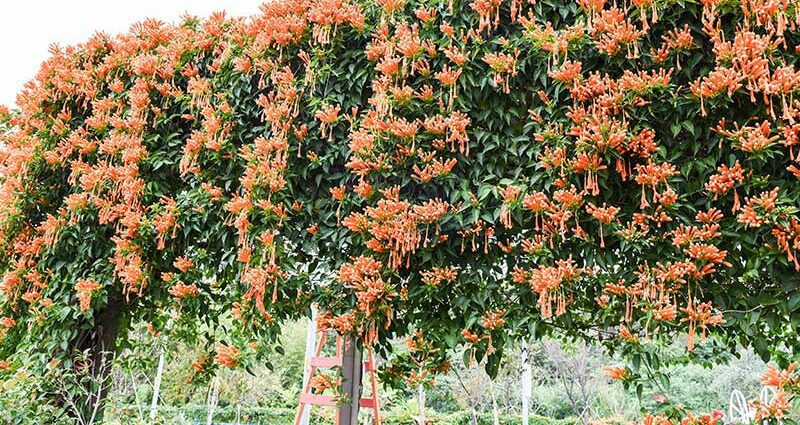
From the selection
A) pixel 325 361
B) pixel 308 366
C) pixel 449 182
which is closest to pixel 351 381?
pixel 449 182

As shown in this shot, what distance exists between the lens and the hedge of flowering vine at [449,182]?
1991 mm

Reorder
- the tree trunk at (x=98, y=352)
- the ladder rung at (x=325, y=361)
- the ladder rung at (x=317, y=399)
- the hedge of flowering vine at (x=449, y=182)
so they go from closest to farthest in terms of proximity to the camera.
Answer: the hedge of flowering vine at (x=449, y=182), the tree trunk at (x=98, y=352), the ladder rung at (x=317, y=399), the ladder rung at (x=325, y=361)

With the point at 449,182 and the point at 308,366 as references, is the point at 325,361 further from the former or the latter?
the point at 449,182

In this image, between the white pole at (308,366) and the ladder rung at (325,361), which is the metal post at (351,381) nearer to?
the ladder rung at (325,361)

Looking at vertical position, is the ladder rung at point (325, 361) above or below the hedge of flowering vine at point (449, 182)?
below

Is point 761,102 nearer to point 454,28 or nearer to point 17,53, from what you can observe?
point 454,28

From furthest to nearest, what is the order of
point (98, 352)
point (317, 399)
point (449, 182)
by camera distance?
1. point (317, 399)
2. point (98, 352)
3. point (449, 182)

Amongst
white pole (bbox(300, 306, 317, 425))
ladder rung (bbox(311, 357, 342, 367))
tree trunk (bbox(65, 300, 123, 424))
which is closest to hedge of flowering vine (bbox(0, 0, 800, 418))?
tree trunk (bbox(65, 300, 123, 424))

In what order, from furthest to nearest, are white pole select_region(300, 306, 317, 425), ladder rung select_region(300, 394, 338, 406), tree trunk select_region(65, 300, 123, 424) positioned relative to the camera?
white pole select_region(300, 306, 317, 425) < ladder rung select_region(300, 394, 338, 406) < tree trunk select_region(65, 300, 123, 424)

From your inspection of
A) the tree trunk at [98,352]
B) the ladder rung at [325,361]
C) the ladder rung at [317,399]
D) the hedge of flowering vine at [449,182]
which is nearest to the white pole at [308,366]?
the ladder rung at [325,361]

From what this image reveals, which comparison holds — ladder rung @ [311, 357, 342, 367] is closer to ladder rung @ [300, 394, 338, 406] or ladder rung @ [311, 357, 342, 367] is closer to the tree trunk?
ladder rung @ [300, 394, 338, 406]

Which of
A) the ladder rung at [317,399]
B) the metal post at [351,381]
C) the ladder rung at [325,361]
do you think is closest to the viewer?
the metal post at [351,381]

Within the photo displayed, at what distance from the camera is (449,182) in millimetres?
2328

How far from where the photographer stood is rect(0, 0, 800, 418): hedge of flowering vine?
1991mm
